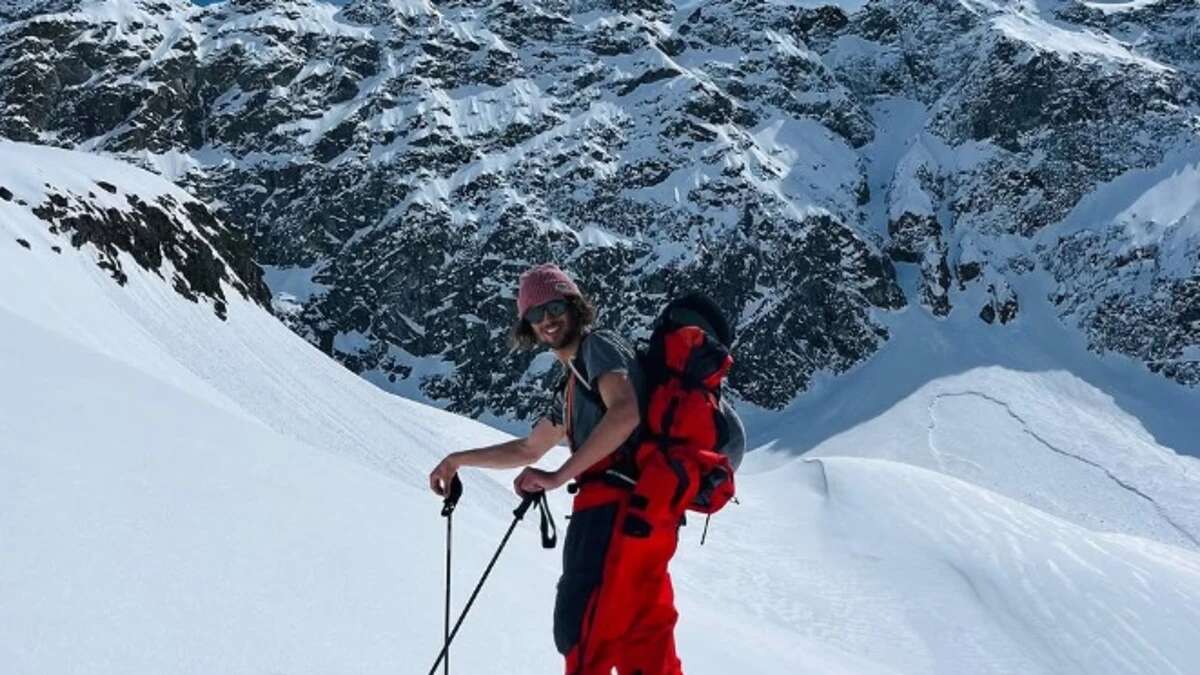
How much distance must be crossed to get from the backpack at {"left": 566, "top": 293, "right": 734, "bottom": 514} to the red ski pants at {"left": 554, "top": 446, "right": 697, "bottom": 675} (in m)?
0.04

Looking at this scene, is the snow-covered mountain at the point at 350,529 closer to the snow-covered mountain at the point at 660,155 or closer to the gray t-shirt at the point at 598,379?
the gray t-shirt at the point at 598,379

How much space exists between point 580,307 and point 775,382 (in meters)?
85.9

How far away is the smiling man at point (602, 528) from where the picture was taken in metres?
3.87

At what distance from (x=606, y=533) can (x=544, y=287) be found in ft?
3.43

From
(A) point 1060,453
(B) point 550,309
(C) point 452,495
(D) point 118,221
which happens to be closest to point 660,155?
(A) point 1060,453

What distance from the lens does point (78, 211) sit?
30.1 metres

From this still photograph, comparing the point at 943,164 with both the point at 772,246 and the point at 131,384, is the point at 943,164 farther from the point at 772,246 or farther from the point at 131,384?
the point at 131,384

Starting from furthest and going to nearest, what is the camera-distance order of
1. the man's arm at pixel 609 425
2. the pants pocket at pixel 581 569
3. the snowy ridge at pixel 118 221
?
the snowy ridge at pixel 118 221 < the pants pocket at pixel 581 569 < the man's arm at pixel 609 425

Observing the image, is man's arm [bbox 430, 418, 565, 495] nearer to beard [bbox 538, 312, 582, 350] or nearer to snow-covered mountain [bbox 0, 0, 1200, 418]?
beard [bbox 538, 312, 582, 350]

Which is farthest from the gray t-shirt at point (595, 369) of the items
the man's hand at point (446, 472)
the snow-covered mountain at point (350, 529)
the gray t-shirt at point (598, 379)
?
the snow-covered mountain at point (350, 529)

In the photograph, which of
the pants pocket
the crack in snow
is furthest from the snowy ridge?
the crack in snow

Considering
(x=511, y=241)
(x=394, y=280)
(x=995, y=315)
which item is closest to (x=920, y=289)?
(x=995, y=315)

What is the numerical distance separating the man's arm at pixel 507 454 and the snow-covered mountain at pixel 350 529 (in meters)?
0.82

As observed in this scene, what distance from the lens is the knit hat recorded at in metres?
4.21
